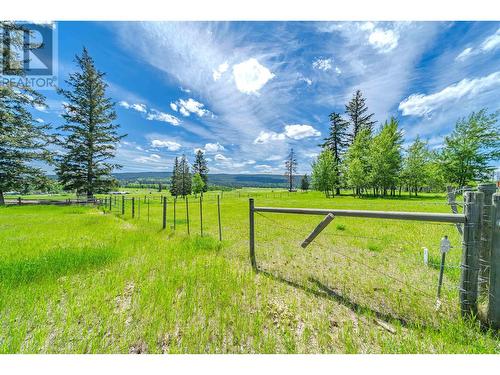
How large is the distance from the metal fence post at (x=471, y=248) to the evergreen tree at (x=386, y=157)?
3657cm

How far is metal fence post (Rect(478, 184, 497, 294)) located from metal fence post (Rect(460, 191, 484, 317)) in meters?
0.05

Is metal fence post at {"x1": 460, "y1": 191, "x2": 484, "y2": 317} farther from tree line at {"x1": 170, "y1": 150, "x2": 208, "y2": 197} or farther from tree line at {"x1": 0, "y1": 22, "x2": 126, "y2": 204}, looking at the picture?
tree line at {"x1": 170, "y1": 150, "x2": 208, "y2": 197}

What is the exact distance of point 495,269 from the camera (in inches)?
81.8

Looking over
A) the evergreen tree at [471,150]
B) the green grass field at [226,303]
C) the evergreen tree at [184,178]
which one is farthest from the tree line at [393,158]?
the evergreen tree at [184,178]

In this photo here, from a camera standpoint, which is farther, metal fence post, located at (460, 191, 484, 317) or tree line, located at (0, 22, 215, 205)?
tree line, located at (0, 22, 215, 205)

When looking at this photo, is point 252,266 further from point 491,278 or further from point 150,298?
point 491,278

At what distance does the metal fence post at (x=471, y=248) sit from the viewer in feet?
7.11

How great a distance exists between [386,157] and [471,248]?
37.4 m

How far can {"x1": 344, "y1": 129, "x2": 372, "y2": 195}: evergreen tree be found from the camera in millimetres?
34281

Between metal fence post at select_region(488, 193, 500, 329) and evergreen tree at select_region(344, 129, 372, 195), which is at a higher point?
evergreen tree at select_region(344, 129, 372, 195)

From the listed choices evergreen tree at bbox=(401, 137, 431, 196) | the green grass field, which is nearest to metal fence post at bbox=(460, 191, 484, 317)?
the green grass field

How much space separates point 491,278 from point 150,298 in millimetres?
4446

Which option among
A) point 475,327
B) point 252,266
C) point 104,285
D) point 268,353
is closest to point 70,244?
point 104,285

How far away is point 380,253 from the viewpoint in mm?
5141
